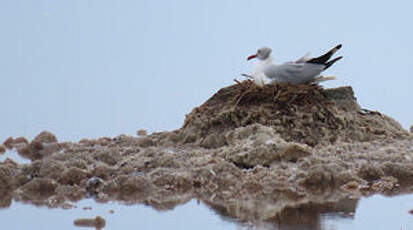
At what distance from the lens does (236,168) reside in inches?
368

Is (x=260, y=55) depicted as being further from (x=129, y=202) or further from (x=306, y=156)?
(x=129, y=202)

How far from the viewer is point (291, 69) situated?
38.6 feet

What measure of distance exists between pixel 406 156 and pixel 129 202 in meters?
4.20

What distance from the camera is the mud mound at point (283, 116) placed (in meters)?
11.6

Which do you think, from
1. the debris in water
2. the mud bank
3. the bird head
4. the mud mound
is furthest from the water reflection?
the bird head

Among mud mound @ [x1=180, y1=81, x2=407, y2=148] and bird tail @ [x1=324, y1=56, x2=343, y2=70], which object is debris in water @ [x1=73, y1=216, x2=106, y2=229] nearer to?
mud mound @ [x1=180, y1=81, x2=407, y2=148]

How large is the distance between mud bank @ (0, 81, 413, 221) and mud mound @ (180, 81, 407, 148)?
0.06 ft

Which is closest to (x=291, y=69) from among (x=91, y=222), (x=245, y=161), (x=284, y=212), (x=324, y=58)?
(x=324, y=58)

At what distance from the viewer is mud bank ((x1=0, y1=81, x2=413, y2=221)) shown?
8688mm

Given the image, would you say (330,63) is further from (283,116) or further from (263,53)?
(283,116)

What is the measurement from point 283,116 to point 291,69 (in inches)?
31.1

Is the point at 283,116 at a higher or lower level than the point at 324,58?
lower

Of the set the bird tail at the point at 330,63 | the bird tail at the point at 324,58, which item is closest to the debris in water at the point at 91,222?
the bird tail at the point at 324,58

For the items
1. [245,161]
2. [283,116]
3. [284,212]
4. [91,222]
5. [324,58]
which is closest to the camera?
[91,222]
